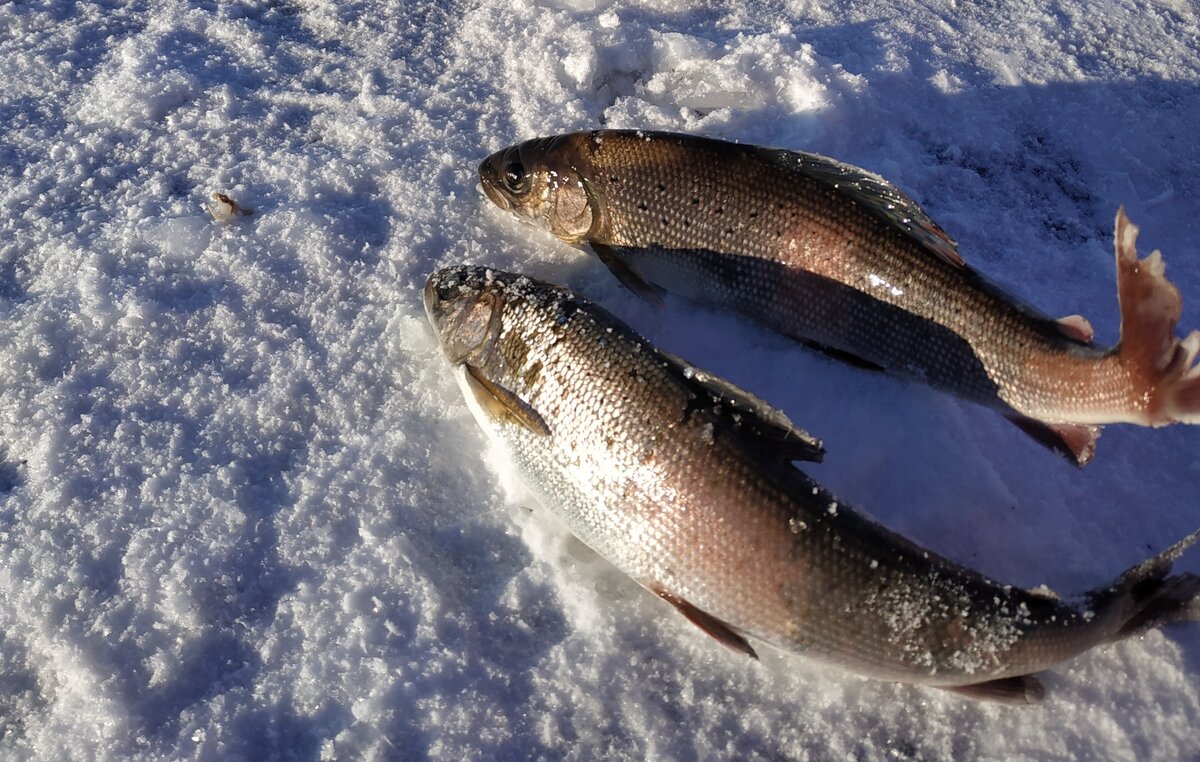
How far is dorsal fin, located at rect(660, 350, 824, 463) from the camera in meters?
2.56

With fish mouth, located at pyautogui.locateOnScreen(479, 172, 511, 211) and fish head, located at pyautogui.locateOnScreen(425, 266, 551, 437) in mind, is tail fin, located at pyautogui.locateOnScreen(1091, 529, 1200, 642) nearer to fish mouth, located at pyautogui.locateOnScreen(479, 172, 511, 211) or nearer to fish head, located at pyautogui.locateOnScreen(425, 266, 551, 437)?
fish head, located at pyautogui.locateOnScreen(425, 266, 551, 437)

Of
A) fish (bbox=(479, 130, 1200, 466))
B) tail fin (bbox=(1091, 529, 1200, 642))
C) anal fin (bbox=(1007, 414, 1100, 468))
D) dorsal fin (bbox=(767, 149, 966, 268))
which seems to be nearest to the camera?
tail fin (bbox=(1091, 529, 1200, 642))

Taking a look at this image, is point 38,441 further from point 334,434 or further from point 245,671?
point 245,671

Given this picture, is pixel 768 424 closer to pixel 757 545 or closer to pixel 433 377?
pixel 757 545

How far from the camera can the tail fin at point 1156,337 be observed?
248 cm

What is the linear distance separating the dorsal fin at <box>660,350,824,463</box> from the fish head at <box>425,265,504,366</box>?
978 mm

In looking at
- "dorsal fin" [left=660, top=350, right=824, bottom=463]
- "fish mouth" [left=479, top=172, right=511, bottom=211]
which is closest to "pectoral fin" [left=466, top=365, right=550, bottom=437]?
"dorsal fin" [left=660, top=350, right=824, bottom=463]

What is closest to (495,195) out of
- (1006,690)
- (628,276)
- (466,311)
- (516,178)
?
(516,178)

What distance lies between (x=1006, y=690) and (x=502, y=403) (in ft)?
6.53

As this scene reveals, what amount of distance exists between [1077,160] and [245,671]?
487cm

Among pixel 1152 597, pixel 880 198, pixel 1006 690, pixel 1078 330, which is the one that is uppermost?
pixel 880 198

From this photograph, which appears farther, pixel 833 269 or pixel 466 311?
pixel 833 269

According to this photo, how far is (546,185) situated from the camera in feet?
12.1

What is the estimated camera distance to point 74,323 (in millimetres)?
3391
